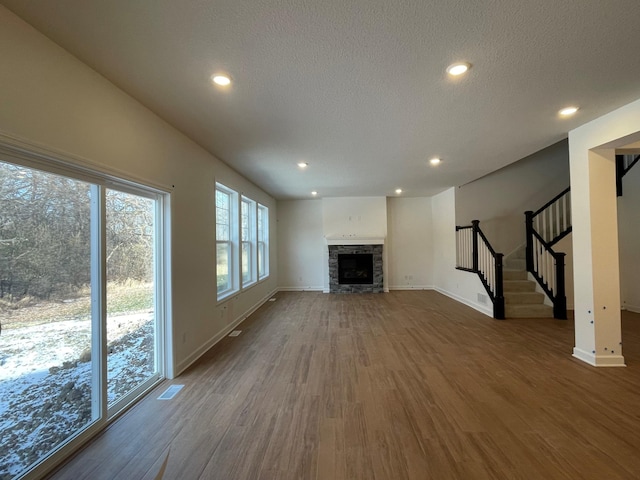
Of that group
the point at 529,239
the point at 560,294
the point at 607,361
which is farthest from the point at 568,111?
the point at 560,294

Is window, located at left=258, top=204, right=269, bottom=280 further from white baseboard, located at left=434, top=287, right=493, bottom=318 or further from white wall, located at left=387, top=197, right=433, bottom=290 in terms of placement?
white baseboard, located at left=434, top=287, right=493, bottom=318

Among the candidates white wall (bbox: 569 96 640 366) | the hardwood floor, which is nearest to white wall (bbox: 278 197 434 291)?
the hardwood floor

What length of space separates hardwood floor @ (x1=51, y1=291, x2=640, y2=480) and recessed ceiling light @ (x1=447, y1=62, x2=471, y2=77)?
2564 millimetres

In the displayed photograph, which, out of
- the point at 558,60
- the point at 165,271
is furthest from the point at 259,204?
the point at 558,60

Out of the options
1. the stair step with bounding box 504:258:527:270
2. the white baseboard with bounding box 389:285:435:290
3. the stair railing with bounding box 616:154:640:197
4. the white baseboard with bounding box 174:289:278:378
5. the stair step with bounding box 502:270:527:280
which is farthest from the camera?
the white baseboard with bounding box 389:285:435:290

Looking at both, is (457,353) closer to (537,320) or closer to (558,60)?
(537,320)

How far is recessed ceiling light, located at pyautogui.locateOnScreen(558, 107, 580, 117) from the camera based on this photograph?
264 centimetres

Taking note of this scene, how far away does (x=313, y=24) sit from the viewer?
157 cm

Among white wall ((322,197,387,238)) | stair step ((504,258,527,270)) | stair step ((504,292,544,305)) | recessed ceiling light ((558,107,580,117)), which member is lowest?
stair step ((504,292,544,305))

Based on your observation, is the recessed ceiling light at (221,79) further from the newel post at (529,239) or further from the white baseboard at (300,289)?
the white baseboard at (300,289)

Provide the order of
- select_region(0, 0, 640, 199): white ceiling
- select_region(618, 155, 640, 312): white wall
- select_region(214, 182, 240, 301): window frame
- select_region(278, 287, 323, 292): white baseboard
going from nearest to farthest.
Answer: select_region(0, 0, 640, 199): white ceiling, select_region(214, 182, 240, 301): window frame, select_region(618, 155, 640, 312): white wall, select_region(278, 287, 323, 292): white baseboard

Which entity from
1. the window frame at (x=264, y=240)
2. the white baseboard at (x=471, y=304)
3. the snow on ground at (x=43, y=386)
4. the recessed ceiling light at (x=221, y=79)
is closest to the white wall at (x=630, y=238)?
the white baseboard at (x=471, y=304)

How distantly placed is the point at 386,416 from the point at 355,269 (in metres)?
5.74

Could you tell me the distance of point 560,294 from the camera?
16.1 feet
